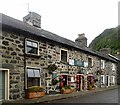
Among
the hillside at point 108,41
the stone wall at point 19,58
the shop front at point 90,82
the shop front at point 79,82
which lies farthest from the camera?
the hillside at point 108,41

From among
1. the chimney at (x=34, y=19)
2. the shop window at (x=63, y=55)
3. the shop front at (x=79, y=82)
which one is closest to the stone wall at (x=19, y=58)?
the shop window at (x=63, y=55)

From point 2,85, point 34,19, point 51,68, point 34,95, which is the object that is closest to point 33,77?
point 34,95

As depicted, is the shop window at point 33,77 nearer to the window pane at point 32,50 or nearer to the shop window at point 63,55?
the window pane at point 32,50

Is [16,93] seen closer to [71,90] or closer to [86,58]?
[71,90]

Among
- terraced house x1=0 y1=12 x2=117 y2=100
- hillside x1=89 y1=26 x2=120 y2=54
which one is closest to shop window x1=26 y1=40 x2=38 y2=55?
terraced house x1=0 y1=12 x2=117 y2=100

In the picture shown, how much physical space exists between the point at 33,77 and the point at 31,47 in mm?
2071

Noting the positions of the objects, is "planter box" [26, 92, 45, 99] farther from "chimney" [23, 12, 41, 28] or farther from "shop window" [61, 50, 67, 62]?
"chimney" [23, 12, 41, 28]

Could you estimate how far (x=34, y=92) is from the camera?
52.1 feet

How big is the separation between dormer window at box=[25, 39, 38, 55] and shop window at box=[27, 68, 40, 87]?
48.1 inches

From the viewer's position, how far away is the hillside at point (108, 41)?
7218 centimetres

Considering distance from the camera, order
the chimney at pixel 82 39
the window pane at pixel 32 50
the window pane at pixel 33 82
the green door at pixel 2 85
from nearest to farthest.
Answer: the green door at pixel 2 85 → the window pane at pixel 33 82 → the window pane at pixel 32 50 → the chimney at pixel 82 39

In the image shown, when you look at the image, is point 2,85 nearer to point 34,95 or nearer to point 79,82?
point 34,95

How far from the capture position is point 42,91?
16766 mm

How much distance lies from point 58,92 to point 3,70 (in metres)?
6.76
